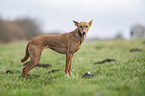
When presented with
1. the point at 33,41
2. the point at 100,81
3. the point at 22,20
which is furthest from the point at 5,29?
the point at 100,81

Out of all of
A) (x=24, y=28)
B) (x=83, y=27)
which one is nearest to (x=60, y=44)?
(x=83, y=27)

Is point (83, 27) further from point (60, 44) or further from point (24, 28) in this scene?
point (24, 28)

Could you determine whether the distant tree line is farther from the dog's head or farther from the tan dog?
the dog's head

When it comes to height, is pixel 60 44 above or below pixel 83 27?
below

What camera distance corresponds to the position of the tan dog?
601 centimetres

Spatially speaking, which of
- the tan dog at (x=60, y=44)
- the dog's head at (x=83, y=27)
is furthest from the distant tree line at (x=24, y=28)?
the dog's head at (x=83, y=27)

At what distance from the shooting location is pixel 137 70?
5160 mm

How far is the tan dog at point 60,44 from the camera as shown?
6.01 metres

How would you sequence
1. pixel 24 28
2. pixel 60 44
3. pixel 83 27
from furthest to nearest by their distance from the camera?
pixel 24 28
pixel 60 44
pixel 83 27

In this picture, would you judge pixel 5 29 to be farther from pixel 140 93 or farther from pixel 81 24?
pixel 140 93

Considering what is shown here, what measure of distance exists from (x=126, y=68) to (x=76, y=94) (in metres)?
2.97

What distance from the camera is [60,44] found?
6.39 m

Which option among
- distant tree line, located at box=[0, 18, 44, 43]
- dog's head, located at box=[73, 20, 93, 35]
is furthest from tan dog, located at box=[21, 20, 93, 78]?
distant tree line, located at box=[0, 18, 44, 43]

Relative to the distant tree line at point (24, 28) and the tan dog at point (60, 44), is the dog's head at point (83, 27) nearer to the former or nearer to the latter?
the tan dog at point (60, 44)
